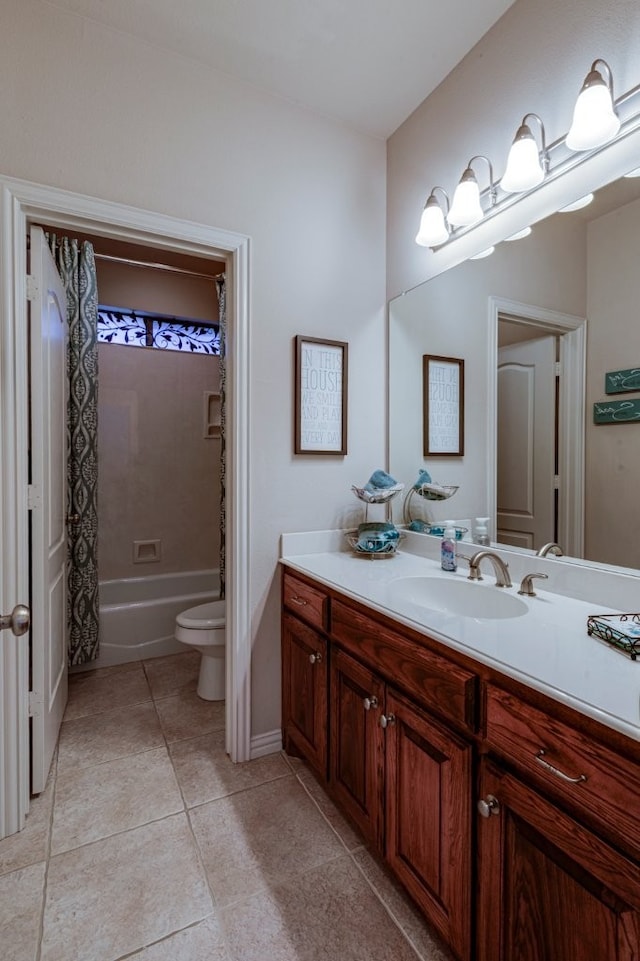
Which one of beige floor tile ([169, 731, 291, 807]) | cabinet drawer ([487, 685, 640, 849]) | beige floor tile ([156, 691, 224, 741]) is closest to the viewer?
cabinet drawer ([487, 685, 640, 849])

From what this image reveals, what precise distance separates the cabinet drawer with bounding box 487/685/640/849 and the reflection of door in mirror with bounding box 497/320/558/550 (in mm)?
732

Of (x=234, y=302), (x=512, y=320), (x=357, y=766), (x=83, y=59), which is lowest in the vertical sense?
(x=357, y=766)

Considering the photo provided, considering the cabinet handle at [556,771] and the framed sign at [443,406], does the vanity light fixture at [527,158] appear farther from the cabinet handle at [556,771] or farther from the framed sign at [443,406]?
the cabinet handle at [556,771]

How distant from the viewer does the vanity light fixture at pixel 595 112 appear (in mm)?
1174

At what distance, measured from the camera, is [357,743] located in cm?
136

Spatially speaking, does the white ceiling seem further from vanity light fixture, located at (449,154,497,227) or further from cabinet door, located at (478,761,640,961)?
cabinet door, located at (478,761,640,961)

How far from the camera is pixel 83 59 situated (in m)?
1.55

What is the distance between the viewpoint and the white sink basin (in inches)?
52.9

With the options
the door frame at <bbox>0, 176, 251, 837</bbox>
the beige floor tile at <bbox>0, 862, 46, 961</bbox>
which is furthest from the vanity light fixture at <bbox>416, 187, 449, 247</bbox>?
the beige floor tile at <bbox>0, 862, 46, 961</bbox>

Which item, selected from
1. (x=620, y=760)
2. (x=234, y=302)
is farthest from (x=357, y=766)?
(x=234, y=302)

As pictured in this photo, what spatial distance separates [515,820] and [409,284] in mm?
1913

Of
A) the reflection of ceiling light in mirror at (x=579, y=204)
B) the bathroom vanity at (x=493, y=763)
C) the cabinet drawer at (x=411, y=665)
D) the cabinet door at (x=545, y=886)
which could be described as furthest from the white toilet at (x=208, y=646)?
the reflection of ceiling light in mirror at (x=579, y=204)

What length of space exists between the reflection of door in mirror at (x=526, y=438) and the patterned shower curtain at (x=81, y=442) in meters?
2.09

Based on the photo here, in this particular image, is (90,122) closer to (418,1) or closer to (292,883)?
(418,1)
